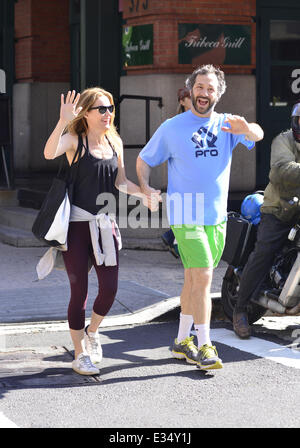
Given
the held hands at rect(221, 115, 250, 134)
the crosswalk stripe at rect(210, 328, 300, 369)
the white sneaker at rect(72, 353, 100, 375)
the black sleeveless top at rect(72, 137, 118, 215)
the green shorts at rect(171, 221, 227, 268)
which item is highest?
the held hands at rect(221, 115, 250, 134)

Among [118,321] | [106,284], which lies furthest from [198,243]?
[118,321]

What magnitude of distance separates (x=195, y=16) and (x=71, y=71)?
5.02 m

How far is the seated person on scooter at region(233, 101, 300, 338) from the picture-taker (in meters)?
7.38

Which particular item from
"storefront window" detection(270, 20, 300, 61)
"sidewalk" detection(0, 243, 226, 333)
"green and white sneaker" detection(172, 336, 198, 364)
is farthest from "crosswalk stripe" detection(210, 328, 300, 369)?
"storefront window" detection(270, 20, 300, 61)

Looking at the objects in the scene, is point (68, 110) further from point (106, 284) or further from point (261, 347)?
point (261, 347)

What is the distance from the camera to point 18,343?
7.56m

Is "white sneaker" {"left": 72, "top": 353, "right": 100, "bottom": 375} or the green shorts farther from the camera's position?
the green shorts

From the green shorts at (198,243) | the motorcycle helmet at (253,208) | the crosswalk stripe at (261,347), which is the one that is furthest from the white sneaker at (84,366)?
the motorcycle helmet at (253,208)

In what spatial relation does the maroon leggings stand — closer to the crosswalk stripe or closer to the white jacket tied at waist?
the white jacket tied at waist

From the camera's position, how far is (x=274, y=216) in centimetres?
770

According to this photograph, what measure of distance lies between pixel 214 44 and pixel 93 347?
8292 millimetres

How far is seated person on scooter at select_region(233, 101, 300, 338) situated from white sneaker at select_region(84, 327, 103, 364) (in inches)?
51.2

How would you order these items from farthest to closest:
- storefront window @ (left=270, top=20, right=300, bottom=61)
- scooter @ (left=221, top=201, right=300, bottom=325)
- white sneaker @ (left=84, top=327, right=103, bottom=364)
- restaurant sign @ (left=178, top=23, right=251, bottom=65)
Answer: storefront window @ (left=270, top=20, right=300, bottom=61) → restaurant sign @ (left=178, top=23, right=251, bottom=65) → scooter @ (left=221, top=201, right=300, bottom=325) → white sneaker @ (left=84, top=327, right=103, bottom=364)
